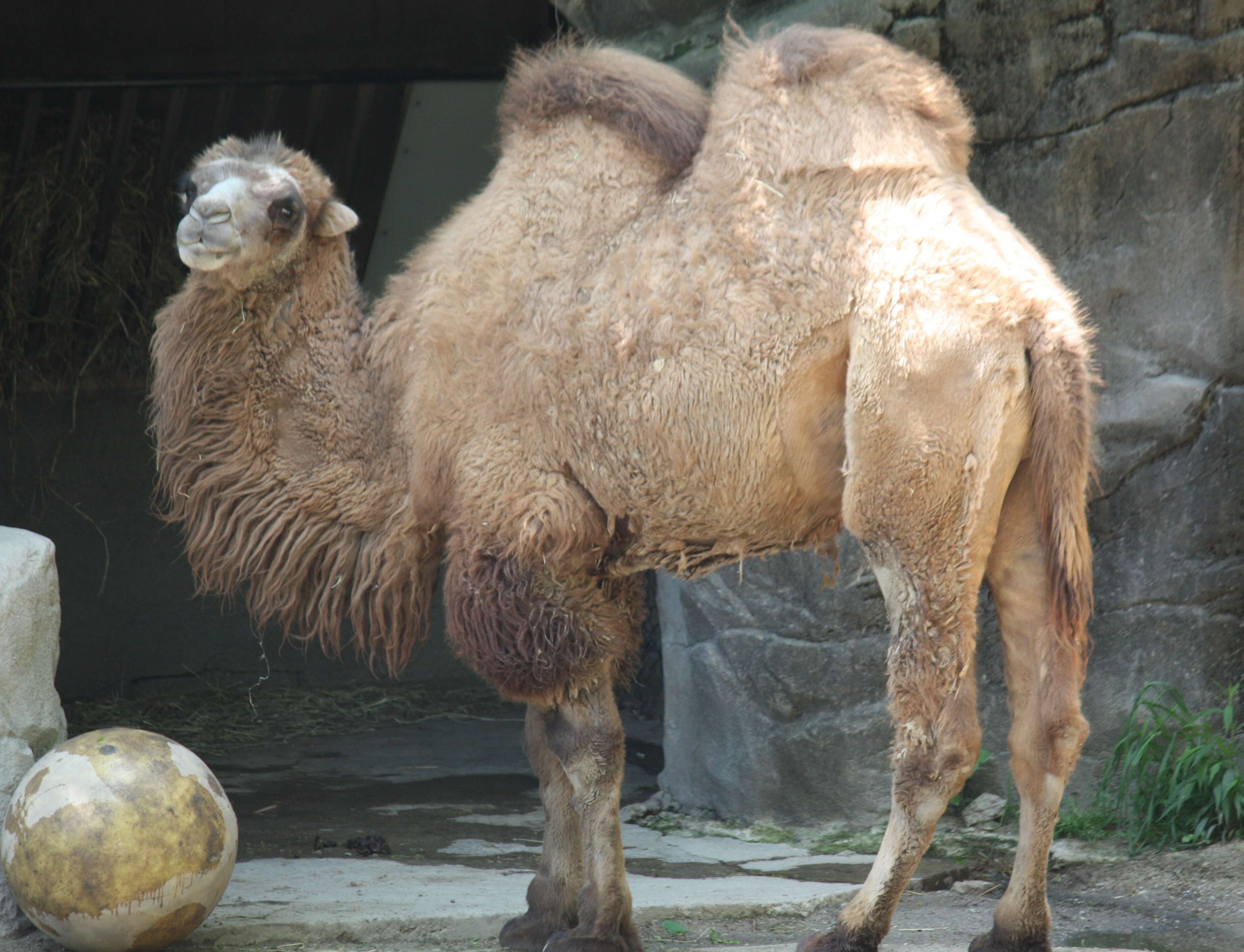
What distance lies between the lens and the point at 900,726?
135 inches

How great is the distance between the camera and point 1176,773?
470 centimetres

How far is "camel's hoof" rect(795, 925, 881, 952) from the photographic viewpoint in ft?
11.4

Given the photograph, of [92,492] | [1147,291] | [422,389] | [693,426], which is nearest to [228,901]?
[422,389]

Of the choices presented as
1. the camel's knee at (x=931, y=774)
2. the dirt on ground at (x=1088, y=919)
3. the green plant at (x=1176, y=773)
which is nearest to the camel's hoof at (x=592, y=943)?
the dirt on ground at (x=1088, y=919)

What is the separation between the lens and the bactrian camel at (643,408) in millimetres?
3408

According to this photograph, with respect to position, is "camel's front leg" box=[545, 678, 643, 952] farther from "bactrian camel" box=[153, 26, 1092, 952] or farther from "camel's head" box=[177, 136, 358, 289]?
"camel's head" box=[177, 136, 358, 289]

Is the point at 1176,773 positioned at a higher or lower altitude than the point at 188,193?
lower

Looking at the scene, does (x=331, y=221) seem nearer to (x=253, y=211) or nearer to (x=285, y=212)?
(x=285, y=212)

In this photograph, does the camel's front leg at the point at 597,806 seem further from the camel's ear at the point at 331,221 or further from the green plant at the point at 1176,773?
the green plant at the point at 1176,773

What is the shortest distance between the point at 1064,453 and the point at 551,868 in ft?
6.10

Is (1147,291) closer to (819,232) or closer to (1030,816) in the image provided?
(819,232)

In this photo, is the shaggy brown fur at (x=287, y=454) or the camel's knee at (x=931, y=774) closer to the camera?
the camel's knee at (x=931, y=774)

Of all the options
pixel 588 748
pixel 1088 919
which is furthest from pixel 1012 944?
pixel 588 748

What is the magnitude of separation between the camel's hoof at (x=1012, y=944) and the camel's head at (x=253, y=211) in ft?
8.71
